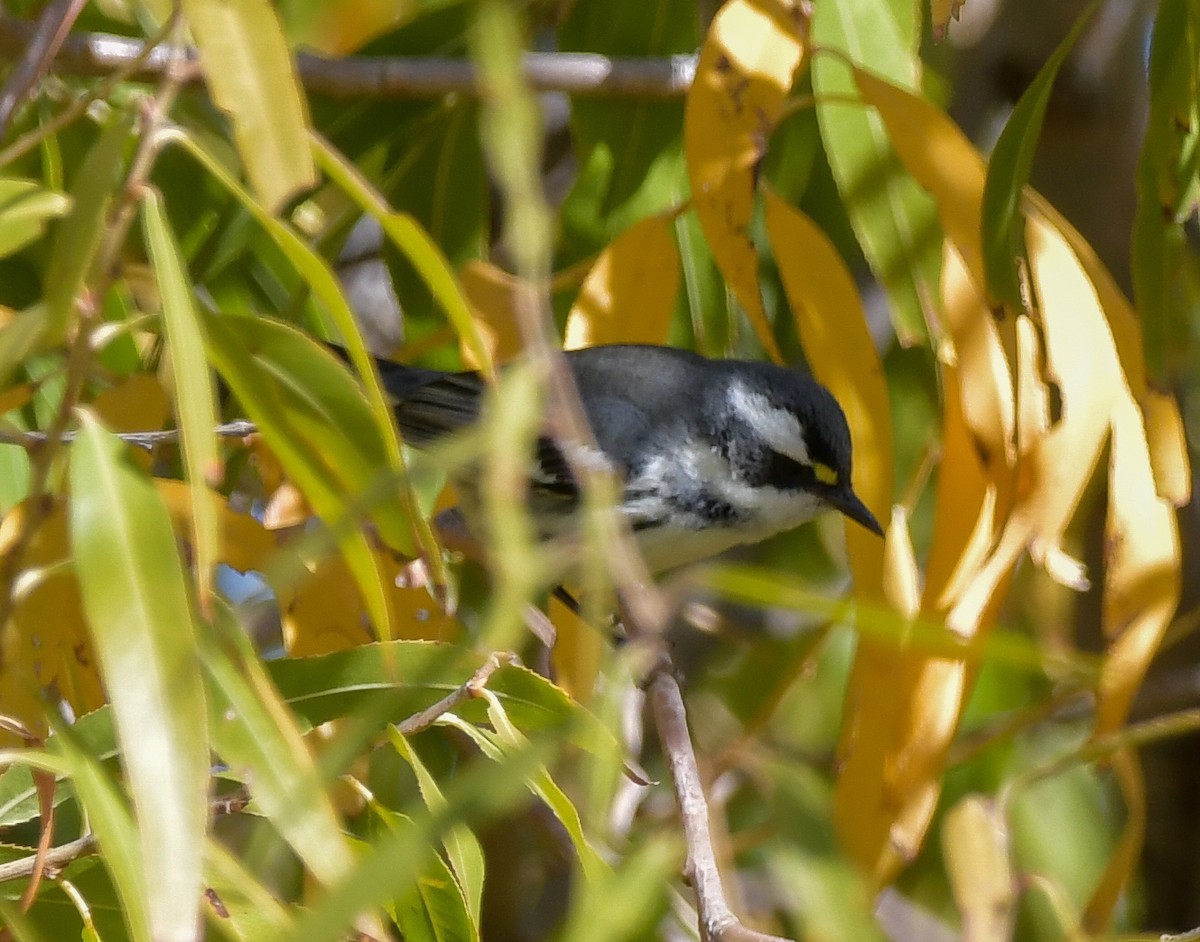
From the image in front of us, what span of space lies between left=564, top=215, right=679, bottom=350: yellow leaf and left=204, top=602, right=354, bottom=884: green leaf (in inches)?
34.6

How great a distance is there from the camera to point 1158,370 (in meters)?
1.48

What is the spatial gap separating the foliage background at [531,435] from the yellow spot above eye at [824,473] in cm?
22

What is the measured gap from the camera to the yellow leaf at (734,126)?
1.64 meters

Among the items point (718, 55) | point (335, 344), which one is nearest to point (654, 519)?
point (335, 344)

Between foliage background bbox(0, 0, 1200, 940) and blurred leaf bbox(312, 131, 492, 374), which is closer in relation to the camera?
foliage background bbox(0, 0, 1200, 940)

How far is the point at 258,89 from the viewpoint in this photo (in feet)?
3.27

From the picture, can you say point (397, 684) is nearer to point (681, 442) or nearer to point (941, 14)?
point (941, 14)

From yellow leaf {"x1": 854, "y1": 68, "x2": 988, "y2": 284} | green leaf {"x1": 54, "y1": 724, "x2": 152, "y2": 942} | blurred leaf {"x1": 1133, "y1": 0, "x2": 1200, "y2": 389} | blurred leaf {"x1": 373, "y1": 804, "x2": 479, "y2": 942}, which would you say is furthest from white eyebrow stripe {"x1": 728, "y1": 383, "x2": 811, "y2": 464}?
green leaf {"x1": 54, "y1": 724, "x2": 152, "y2": 942}

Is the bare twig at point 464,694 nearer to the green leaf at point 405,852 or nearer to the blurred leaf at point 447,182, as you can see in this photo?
the green leaf at point 405,852

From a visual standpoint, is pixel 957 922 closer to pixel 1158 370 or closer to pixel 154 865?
pixel 1158 370

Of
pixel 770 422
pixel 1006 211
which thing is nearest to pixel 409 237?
pixel 1006 211

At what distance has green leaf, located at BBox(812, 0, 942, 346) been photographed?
1.79 m

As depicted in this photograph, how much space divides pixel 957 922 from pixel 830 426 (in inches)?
57.4

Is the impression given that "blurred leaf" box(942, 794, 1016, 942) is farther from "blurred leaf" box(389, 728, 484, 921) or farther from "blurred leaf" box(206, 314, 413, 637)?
"blurred leaf" box(206, 314, 413, 637)
